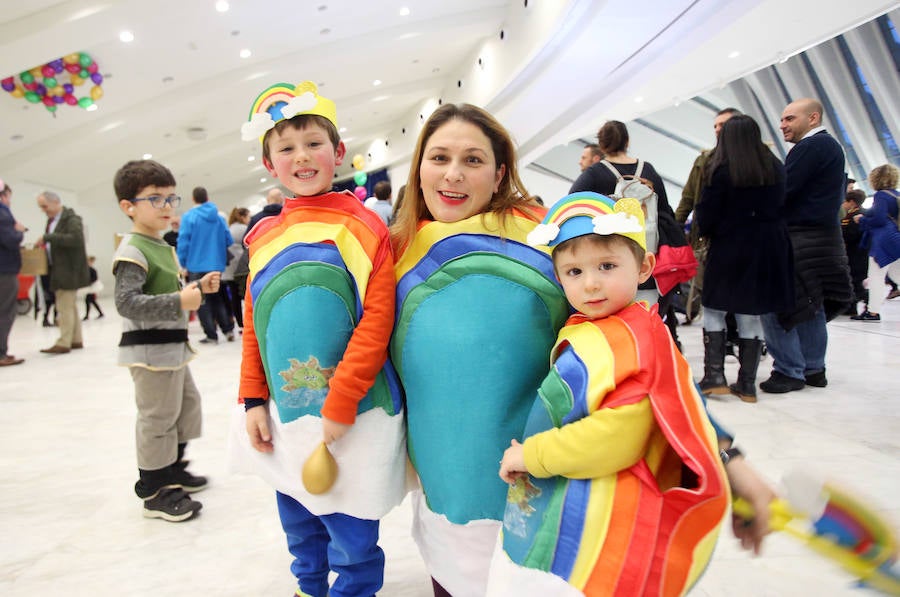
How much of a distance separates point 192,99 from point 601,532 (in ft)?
37.5

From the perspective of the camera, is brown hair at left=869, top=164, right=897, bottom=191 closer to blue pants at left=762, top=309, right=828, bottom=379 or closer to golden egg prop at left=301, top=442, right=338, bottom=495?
blue pants at left=762, top=309, right=828, bottom=379

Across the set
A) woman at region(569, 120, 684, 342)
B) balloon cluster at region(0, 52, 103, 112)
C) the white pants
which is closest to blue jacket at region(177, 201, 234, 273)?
woman at region(569, 120, 684, 342)

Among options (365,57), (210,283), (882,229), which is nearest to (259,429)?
(210,283)

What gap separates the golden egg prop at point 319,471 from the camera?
3.86 ft

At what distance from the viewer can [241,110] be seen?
1205 centimetres

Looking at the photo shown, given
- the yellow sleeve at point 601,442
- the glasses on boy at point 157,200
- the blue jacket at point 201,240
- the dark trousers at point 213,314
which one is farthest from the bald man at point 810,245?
the dark trousers at point 213,314

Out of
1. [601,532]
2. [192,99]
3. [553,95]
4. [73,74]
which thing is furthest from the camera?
[553,95]

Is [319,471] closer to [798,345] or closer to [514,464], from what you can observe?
[514,464]

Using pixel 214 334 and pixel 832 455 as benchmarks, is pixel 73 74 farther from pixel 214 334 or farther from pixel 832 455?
pixel 832 455

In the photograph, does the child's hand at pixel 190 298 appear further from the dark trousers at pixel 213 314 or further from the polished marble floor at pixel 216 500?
the dark trousers at pixel 213 314

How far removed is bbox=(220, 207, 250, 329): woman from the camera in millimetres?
6164

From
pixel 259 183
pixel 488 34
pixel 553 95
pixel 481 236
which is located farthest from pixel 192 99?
pixel 259 183

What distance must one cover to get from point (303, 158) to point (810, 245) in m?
3.14

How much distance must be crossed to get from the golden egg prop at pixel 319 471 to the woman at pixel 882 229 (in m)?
5.86
